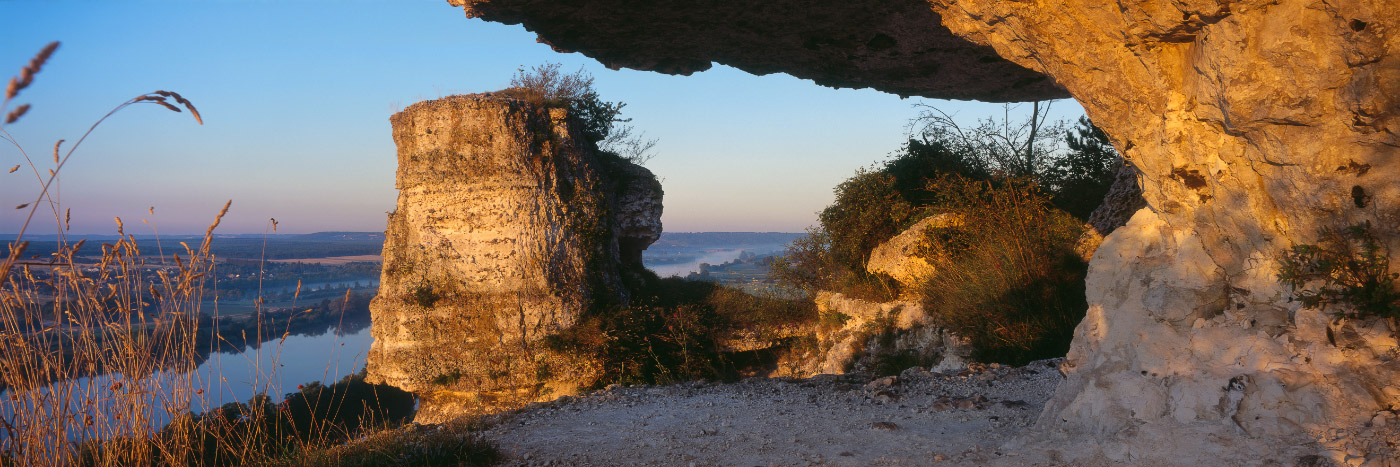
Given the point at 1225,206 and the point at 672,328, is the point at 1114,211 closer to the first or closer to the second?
the point at 672,328

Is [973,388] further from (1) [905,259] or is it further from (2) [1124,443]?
(1) [905,259]

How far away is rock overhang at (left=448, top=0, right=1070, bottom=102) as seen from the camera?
7027 mm

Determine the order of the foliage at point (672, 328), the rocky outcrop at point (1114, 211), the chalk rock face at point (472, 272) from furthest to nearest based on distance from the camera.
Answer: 1. the foliage at point (672, 328)
2. the chalk rock face at point (472, 272)
3. the rocky outcrop at point (1114, 211)

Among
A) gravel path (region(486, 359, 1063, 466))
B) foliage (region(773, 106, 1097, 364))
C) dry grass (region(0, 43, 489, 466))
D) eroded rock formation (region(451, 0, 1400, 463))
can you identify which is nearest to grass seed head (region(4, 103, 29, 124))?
dry grass (region(0, 43, 489, 466))

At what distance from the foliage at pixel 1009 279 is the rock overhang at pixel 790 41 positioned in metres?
1.68

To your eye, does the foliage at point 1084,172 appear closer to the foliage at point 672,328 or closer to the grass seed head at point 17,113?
the foliage at point 672,328

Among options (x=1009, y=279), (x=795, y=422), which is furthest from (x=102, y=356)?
(x=1009, y=279)

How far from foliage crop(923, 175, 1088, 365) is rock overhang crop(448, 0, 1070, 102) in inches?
66.3

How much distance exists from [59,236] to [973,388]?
5600mm

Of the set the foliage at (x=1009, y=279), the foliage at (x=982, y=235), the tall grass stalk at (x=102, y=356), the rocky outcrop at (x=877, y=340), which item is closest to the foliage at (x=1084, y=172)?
the foliage at (x=982, y=235)

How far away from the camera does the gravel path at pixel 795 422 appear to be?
13.1ft

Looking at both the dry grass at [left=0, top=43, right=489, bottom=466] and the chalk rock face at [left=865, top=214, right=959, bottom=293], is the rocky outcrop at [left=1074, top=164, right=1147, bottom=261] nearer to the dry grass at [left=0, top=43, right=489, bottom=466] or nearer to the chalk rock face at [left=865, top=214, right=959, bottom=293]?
the chalk rock face at [left=865, top=214, right=959, bottom=293]

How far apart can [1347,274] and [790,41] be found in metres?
6.26

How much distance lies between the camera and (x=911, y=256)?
→ 10578mm
